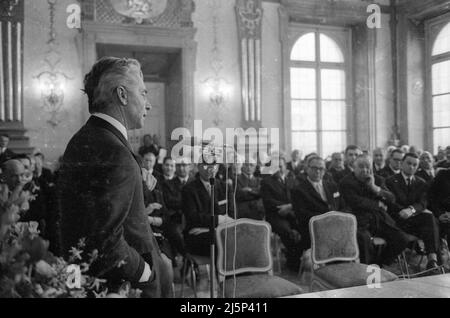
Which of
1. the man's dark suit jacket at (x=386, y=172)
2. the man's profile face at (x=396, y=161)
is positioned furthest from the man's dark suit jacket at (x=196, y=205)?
the man's profile face at (x=396, y=161)

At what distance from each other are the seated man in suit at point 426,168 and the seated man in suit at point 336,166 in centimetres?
75

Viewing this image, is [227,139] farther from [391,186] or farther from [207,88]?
[391,186]

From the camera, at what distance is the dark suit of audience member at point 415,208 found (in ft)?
12.7

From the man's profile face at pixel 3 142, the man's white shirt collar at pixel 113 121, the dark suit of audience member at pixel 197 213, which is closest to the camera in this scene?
the man's white shirt collar at pixel 113 121

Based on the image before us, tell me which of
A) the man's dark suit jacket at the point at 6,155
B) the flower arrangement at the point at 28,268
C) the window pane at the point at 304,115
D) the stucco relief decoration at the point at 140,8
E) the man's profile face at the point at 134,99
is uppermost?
the stucco relief decoration at the point at 140,8

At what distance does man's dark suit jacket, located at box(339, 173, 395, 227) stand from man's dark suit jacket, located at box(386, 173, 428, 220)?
8cm

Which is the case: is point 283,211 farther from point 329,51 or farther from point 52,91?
point 52,91

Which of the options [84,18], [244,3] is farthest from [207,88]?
[84,18]

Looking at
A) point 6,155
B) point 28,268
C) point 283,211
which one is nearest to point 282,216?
point 283,211

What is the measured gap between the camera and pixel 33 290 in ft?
3.23

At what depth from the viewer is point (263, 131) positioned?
4.48 m

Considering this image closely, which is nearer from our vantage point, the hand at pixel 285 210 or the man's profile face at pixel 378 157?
the hand at pixel 285 210

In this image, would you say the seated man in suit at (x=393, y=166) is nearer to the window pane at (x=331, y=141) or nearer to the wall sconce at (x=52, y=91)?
the window pane at (x=331, y=141)

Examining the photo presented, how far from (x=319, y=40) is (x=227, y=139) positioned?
1.77 meters
